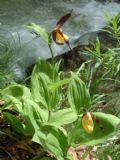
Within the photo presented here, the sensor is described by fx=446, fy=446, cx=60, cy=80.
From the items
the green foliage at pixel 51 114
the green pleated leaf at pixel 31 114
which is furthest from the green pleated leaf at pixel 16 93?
the green pleated leaf at pixel 31 114

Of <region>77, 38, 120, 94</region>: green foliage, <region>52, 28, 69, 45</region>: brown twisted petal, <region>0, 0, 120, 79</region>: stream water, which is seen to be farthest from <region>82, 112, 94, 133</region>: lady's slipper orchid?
Answer: <region>0, 0, 120, 79</region>: stream water

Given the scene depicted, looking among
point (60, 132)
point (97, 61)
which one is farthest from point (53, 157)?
point (97, 61)

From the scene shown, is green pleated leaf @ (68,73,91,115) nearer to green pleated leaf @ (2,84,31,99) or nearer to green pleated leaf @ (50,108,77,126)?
green pleated leaf @ (50,108,77,126)

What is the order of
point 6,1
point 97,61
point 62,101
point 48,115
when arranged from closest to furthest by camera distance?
point 48,115 → point 62,101 → point 97,61 → point 6,1

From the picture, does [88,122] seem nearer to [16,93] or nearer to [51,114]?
[51,114]

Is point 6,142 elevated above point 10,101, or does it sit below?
below

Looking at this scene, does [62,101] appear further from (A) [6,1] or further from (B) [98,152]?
(A) [6,1]
